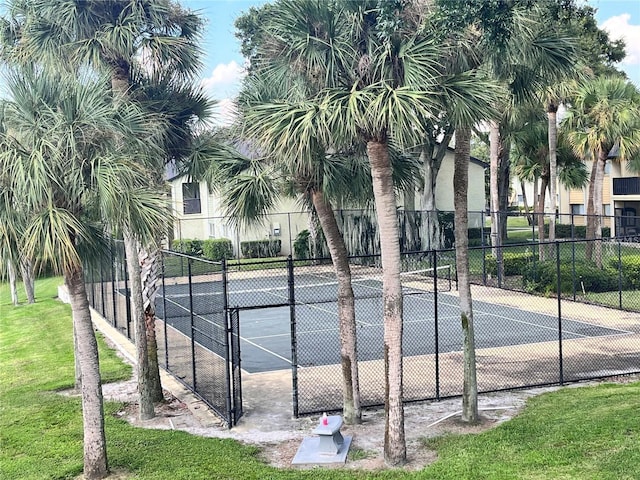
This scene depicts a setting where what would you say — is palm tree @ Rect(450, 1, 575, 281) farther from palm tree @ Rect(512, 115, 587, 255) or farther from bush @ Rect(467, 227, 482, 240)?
bush @ Rect(467, 227, 482, 240)

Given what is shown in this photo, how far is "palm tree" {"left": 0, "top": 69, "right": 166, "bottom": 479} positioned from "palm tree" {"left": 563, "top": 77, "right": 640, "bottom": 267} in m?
20.7

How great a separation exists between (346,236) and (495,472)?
27627 millimetres

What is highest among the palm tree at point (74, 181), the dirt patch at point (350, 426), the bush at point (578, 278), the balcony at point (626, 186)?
the balcony at point (626, 186)

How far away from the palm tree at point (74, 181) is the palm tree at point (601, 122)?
2074 cm

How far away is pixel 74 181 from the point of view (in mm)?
7738

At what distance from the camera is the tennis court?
594 inches

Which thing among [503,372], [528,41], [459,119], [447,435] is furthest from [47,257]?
[503,372]

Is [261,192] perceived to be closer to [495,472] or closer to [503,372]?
[495,472]

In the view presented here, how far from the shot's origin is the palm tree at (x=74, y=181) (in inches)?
297

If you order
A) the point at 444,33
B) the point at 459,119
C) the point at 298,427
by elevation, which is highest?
the point at 444,33

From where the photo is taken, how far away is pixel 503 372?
13547 mm

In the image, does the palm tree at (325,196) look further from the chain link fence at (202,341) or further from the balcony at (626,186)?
the balcony at (626,186)

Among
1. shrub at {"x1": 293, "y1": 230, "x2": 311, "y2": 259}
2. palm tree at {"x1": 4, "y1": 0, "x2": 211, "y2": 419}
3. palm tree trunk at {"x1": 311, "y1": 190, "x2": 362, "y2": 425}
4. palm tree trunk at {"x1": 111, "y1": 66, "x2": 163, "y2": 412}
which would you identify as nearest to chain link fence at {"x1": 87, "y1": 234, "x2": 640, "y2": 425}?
palm tree trunk at {"x1": 311, "y1": 190, "x2": 362, "y2": 425}

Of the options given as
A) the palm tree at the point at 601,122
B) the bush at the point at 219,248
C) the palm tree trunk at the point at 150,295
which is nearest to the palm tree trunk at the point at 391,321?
the palm tree trunk at the point at 150,295
